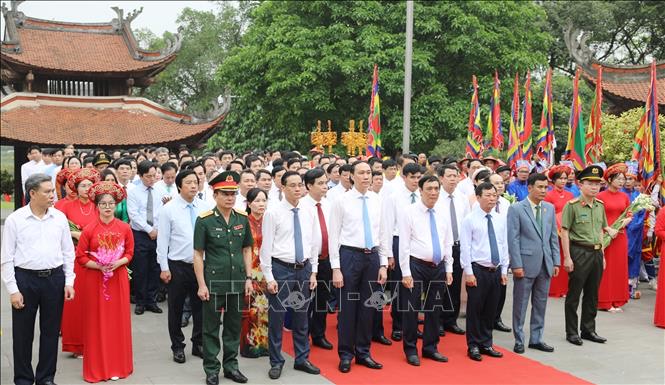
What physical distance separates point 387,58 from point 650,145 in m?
13.1

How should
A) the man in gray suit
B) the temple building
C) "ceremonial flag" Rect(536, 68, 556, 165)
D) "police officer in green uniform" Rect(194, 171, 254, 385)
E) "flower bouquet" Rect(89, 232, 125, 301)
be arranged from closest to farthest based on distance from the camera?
1. "police officer in green uniform" Rect(194, 171, 254, 385)
2. "flower bouquet" Rect(89, 232, 125, 301)
3. the man in gray suit
4. "ceremonial flag" Rect(536, 68, 556, 165)
5. the temple building

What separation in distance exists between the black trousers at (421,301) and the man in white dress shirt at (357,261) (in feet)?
1.04

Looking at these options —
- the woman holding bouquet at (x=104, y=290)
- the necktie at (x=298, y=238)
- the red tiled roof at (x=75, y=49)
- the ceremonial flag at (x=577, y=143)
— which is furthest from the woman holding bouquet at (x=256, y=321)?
the red tiled roof at (x=75, y=49)

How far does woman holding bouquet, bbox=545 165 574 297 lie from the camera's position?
798cm

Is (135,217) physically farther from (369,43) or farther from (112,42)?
(112,42)

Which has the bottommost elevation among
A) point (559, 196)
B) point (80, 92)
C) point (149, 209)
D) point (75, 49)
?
point (149, 209)

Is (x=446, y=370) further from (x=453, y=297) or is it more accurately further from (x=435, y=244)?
(x=453, y=297)

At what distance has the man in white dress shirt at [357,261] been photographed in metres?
6.39

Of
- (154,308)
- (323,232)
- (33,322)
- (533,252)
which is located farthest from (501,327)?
(33,322)

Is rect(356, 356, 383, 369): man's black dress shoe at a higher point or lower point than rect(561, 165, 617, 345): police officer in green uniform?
lower

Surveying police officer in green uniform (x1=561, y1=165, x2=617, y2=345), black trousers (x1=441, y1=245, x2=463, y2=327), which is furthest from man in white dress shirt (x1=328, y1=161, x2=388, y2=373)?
police officer in green uniform (x1=561, y1=165, x2=617, y2=345)

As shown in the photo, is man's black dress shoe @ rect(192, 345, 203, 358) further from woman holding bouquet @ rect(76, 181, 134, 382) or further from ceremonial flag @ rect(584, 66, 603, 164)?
ceremonial flag @ rect(584, 66, 603, 164)

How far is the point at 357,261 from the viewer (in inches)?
252

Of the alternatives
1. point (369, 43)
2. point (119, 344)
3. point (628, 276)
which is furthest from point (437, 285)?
point (369, 43)
